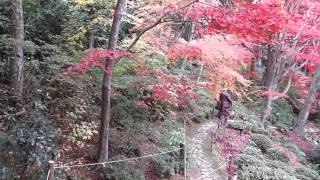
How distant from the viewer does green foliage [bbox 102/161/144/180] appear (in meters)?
7.68

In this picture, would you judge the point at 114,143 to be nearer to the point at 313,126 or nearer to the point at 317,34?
the point at 317,34

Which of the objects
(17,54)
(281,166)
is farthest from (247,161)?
(17,54)

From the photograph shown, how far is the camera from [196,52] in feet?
38.7

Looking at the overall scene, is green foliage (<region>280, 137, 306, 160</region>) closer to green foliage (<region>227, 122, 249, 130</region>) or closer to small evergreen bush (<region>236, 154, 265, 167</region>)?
green foliage (<region>227, 122, 249, 130</region>)

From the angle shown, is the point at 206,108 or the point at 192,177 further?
the point at 206,108

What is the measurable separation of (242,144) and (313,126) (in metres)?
13.8

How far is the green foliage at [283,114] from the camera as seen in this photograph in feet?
72.5

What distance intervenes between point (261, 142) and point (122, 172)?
791 cm

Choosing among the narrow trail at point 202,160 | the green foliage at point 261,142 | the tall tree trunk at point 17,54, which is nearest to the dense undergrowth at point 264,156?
the green foliage at point 261,142

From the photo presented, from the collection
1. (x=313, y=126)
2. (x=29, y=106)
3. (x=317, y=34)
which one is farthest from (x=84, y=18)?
(x=313, y=126)

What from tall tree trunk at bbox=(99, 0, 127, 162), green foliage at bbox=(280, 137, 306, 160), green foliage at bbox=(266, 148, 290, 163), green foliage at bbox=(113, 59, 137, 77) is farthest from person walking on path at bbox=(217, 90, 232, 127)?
tall tree trunk at bbox=(99, 0, 127, 162)

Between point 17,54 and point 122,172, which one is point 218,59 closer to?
point 122,172

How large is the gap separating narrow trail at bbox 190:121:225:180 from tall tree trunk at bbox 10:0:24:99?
520 centimetres

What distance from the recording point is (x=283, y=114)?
899 inches
